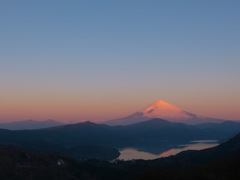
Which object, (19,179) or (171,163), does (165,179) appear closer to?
(19,179)

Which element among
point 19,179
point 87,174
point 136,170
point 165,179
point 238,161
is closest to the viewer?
point 165,179

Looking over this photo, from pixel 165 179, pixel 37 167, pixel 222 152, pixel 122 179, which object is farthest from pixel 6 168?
pixel 222 152

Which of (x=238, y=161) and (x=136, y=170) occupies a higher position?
(x=238, y=161)

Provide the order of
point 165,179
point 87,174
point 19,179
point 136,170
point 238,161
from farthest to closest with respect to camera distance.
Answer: point 136,170 → point 87,174 → point 19,179 → point 238,161 → point 165,179

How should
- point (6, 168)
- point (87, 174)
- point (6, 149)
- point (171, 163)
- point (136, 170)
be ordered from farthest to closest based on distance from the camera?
point (171, 163)
point (136, 170)
point (6, 149)
point (87, 174)
point (6, 168)

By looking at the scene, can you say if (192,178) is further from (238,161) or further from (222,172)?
(238,161)

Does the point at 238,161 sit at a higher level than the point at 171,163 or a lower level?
higher

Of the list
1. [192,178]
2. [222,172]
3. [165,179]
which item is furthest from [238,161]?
[165,179]

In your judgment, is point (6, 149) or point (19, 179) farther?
point (6, 149)

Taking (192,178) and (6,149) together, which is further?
(6,149)

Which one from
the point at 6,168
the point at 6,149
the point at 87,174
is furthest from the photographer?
the point at 6,149
